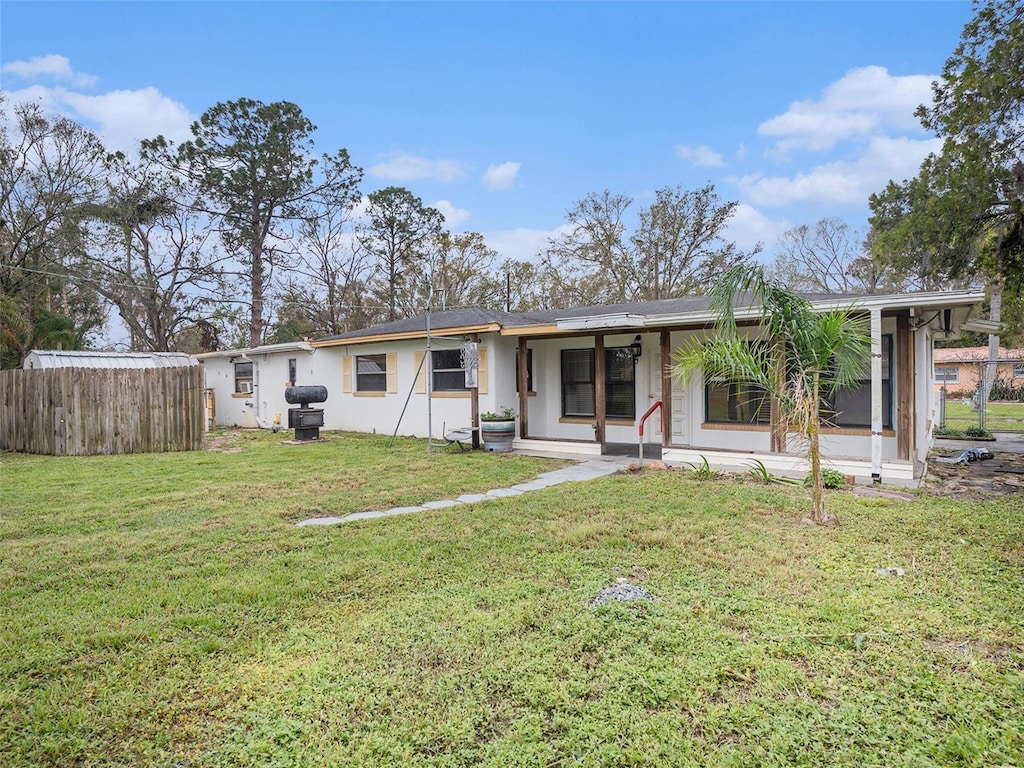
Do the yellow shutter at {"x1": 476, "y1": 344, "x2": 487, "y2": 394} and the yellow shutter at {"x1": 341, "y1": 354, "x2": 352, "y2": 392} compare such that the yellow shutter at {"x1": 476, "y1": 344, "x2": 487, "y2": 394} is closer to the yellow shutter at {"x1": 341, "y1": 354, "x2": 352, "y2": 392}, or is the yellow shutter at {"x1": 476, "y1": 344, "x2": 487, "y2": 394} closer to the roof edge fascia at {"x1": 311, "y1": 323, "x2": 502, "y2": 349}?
the roof edge fascia at {"x1": 311, "y1": 323, "x2": 502, "y2": 349}

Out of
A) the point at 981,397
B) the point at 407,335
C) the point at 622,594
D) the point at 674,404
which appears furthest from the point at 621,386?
the point at 981,397

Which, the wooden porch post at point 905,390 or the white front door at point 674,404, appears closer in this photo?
the wooden porch post at point 905,390

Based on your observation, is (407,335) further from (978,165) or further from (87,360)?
(978,165)

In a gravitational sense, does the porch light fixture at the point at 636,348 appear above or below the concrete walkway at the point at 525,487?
above

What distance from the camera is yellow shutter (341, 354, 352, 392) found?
44.9 feet

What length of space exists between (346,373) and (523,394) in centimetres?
516

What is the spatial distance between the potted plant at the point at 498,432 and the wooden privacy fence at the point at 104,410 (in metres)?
5.58

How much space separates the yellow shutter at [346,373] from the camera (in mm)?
13688

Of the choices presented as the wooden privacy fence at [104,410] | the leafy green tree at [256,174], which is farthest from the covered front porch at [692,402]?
the leafy green tree at [256,174]

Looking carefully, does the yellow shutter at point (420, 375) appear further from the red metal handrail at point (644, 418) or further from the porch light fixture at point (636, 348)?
the red metal handrail at point (644, 418)

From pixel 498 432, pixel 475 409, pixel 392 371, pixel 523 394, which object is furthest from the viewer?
pixel 392 371

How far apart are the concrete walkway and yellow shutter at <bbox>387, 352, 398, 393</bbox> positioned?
5414 mm

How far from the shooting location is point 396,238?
25.8 metres

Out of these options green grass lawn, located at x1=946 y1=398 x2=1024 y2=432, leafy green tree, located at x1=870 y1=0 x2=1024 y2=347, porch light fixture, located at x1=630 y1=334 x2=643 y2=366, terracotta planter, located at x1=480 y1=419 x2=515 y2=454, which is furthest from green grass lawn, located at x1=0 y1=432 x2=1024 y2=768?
green grass lawn, located at x1=946 y1=398 x2=1024 y2=432
